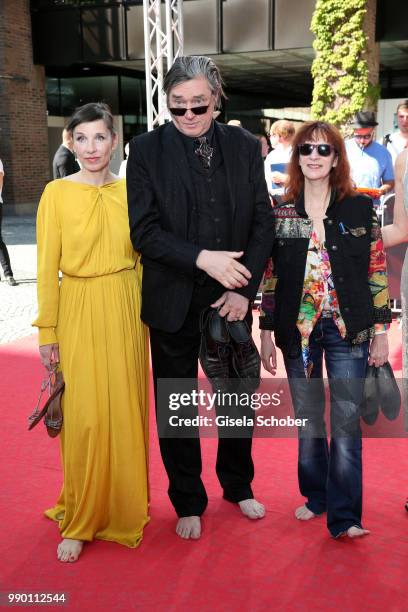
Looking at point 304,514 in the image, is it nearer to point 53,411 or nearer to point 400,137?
point 53,411

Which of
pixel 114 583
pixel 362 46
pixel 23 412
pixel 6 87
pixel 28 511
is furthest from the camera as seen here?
pixel 6 87

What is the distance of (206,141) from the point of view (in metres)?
2.78

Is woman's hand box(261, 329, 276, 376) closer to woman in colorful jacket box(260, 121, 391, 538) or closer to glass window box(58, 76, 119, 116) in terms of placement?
woman in colorful jacket box(260, 121, 391, 538)

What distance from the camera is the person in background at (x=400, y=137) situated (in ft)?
23.7

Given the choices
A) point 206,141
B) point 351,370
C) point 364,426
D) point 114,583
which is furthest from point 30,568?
point 364,426

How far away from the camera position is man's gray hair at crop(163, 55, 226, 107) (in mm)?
2646

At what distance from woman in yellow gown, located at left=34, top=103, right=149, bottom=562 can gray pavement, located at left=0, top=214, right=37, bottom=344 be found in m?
3.83

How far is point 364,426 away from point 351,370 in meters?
1.60

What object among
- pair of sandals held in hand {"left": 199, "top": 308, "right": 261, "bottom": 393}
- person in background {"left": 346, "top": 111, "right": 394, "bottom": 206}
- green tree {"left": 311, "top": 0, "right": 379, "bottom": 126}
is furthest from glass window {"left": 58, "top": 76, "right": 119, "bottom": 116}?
pair of sandals held in hand {"left": 199, "top": 308, "right": 261, "bottom": 393}

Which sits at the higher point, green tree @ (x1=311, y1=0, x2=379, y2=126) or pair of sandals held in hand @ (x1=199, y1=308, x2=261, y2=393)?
green tree @ (x1=311, y1=0, x2=379, y2=126)

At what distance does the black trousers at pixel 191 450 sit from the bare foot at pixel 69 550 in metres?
0.49

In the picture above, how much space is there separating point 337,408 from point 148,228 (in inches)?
43.7

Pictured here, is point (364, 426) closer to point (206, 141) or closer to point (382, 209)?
point (206, 141)

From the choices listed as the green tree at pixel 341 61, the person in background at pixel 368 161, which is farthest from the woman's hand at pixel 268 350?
the green tree at pixel 341 61
